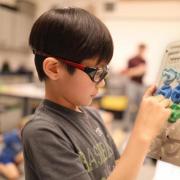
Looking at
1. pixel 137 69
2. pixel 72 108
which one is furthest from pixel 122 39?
pixel 72 108

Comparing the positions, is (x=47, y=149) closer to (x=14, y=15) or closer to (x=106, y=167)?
(x=106, y=167)

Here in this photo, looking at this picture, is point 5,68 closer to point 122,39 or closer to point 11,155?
point 122,39

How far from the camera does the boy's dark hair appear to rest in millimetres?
563

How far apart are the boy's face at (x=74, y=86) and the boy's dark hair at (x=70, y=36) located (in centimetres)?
1

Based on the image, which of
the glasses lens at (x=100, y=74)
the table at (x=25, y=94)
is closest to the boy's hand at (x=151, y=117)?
the glasses lens at (x=100, y=74)

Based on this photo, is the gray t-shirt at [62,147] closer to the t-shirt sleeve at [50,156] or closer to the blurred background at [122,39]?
the t-shirt sleeve at [50,156]

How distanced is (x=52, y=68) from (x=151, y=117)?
23 cm

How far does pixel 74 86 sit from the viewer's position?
0.60 meters

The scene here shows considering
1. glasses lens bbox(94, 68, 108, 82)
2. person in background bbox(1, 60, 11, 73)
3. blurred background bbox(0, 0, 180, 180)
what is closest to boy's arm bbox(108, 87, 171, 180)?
glasses lens bbox(94, 68, 108, 82)

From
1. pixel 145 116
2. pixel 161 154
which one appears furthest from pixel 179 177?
pixel 145 116

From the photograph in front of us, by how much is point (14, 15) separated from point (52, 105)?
4.17m

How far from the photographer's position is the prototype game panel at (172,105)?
0.57m

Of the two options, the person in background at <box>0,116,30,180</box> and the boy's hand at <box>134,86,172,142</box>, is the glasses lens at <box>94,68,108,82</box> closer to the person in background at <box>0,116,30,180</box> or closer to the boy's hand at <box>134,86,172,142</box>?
the boy's hand at <box>134,86,172,142</box>

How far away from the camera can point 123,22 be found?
4.55 meters
